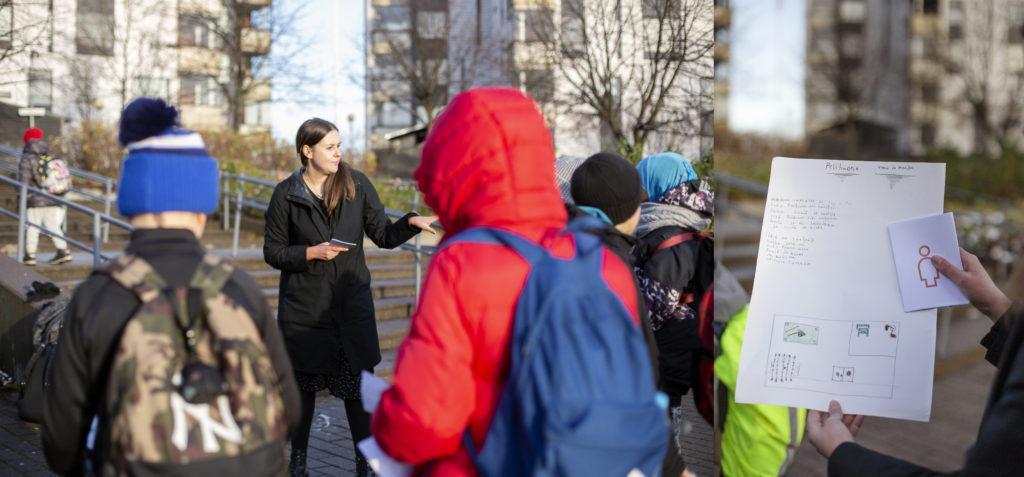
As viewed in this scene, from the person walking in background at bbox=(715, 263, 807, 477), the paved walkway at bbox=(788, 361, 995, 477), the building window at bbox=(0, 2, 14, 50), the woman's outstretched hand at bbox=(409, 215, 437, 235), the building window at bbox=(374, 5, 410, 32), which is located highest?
the building window at bbox=(374, 5, 410, 32)

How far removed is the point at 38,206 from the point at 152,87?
34.2ft

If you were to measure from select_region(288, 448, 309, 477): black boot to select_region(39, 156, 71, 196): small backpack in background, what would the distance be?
7.80m

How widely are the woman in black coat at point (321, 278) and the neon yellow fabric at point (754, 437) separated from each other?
1739 millimetres

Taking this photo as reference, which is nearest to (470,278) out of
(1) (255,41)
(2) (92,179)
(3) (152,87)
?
(2) (92,179)

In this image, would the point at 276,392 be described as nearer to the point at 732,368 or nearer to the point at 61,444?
the point at 61,444

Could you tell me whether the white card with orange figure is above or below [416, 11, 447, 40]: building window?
below

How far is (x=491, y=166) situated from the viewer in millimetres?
2141

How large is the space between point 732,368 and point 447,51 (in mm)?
20725

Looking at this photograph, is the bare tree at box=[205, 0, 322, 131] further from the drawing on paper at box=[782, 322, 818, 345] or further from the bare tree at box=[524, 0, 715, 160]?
the drawing on paper at box=[782, 322, 818, 345]

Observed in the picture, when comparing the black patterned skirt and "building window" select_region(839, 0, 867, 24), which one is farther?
the black patterned skirt

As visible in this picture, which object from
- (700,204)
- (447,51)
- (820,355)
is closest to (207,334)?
(820,355)

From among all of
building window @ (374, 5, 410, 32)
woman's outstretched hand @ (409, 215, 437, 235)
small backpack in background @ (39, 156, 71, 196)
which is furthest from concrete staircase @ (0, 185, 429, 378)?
building window @ (374, 5, 410, 32)

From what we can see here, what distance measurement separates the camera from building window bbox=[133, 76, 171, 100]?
19.3 meters

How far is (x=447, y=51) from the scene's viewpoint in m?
23.2
